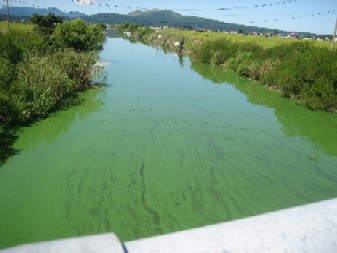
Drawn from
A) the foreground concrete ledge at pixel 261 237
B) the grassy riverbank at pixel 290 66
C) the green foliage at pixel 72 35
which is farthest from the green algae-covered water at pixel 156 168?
the green foliage at pixel 72 35

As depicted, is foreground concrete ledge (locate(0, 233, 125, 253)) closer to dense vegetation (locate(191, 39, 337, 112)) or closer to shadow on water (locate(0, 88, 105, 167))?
shadow on water (locate(0, 88, 105, 167))

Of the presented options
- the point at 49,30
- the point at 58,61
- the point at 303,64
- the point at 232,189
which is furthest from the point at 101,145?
the point at 49,30

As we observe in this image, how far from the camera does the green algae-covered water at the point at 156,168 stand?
6.78 m

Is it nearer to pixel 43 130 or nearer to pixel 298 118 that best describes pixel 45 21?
pixel 43 130

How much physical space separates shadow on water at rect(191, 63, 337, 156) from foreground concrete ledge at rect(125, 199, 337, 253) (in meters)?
12.1

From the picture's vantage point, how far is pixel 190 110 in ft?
53.4

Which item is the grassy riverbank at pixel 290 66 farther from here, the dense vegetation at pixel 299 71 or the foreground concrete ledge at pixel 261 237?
the foreground concrete ledge at pixel 261 237

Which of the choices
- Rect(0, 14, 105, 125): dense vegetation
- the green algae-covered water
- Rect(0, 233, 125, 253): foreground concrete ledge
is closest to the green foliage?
Rect(0, 14, 105, 125): dense vegetation

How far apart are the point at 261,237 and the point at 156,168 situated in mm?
8586

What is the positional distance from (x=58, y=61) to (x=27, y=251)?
62.5ft

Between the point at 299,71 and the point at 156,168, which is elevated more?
the point at 299,71

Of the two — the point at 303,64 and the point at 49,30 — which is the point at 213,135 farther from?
the point at 49,30

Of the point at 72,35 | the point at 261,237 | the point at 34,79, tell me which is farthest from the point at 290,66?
the point at 261,237

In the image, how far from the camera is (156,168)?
30.2ft
